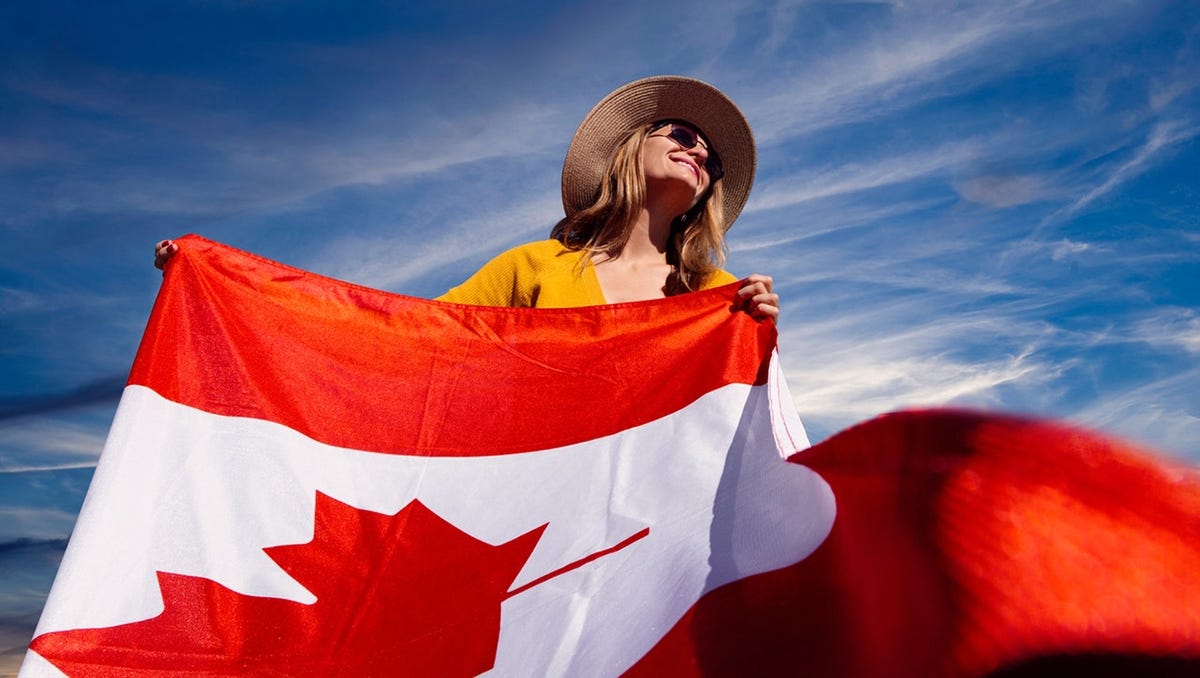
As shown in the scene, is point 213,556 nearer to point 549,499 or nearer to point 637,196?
point 549,499

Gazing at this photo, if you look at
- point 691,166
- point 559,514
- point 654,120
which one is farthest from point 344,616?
point 654,120

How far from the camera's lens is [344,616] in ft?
9.12

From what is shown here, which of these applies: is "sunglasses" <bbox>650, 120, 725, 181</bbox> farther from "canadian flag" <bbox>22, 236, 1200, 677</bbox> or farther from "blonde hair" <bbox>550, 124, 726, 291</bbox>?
"canadian flag" <bbox>22, 236, 1200, 677</bbox>

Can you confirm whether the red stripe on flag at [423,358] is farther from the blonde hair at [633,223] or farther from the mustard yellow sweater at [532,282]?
the blonde hair at [633,223]

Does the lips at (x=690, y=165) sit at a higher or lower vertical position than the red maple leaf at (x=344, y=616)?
higher

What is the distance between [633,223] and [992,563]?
2.85 m

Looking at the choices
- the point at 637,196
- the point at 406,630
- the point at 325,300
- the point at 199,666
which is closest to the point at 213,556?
the point at 199,666

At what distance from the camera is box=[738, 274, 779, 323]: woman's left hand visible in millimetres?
3586

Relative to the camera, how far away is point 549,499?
3086mm

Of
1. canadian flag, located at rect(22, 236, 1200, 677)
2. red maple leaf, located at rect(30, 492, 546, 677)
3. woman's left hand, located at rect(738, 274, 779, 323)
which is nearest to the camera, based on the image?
canadian flag, located at rect(22, 236, 1200, 677)

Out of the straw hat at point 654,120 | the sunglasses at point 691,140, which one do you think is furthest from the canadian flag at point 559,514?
the straw hat at point 654,120

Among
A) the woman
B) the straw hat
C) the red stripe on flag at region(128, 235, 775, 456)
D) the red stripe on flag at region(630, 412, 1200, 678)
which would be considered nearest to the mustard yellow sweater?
the woman

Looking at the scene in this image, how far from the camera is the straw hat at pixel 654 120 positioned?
4953 mm

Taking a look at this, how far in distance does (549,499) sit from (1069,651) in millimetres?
1653
